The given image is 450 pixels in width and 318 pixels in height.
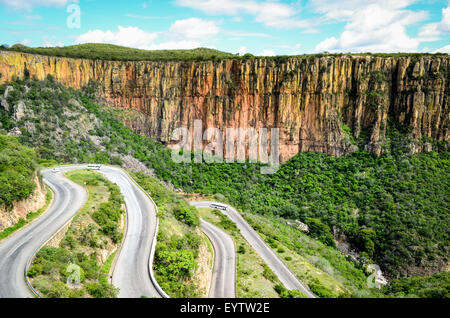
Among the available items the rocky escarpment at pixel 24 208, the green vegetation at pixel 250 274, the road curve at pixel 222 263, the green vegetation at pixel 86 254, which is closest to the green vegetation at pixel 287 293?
the green vegetation at pixel 250 274

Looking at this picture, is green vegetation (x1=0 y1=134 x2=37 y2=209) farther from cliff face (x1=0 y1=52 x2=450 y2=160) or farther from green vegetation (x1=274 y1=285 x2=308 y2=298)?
cliff face (x1=0 y1=52 x2=450 y2=160)

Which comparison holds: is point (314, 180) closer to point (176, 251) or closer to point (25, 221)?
point (176, 251)

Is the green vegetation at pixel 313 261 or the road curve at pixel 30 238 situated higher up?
the road curve at pixel 30 238

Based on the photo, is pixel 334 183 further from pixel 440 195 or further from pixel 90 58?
pixel 90 58

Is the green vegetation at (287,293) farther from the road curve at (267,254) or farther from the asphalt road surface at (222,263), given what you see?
the asphalt road surface at (222,263)

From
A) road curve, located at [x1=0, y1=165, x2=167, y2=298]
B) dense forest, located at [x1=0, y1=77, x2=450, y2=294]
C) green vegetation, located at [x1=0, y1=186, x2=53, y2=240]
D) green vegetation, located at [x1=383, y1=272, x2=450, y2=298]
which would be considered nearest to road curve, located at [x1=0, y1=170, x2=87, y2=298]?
road curve, located at [x1=0, y1=165, x2=167, y2=298]

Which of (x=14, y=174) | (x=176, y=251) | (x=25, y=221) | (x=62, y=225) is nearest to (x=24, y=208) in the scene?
(x=25, y=221)

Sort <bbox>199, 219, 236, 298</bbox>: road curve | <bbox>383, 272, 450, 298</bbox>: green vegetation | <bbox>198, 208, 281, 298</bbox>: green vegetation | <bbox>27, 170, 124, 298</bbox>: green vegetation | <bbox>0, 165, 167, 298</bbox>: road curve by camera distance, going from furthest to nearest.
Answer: <bbox>383, 272, 450, 298</bbox>: green vegetation, <bbox>199, 219, 236, 298</bbox>: road curve, <bbox>198, 208, 281, 298</bbox>: green vegetation, <bbox>0, 165, 167, 298</bbox>: road curve, <bbox>27, 170, 124, 298</bbox>: green vegetation
